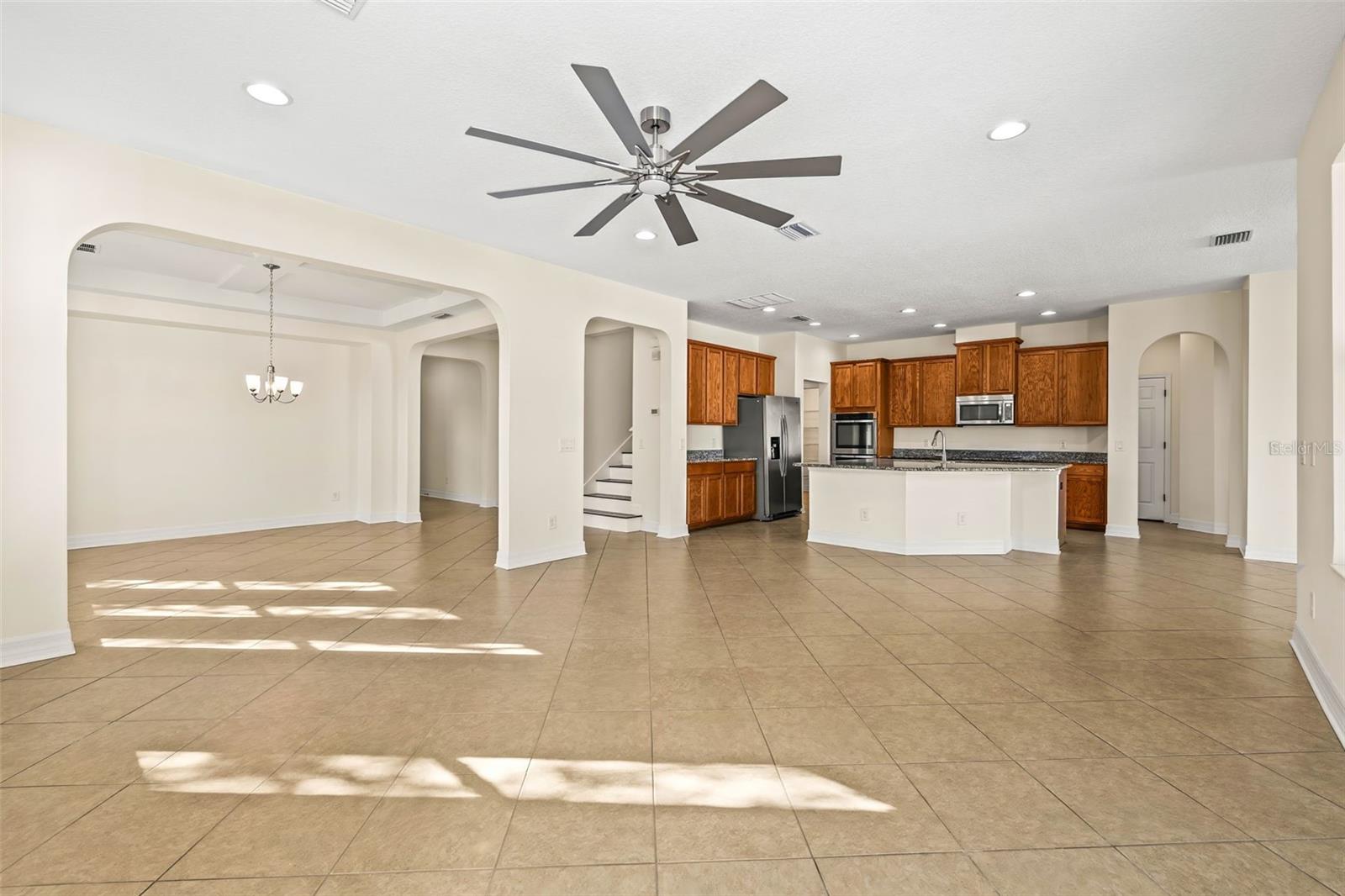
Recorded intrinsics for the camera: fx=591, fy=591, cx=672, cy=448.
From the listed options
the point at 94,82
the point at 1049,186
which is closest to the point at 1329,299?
the point at 1049,186

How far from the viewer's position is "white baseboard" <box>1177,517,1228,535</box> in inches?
304

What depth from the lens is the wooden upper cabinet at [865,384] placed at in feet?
32.2

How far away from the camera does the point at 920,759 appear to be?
90.0 inches

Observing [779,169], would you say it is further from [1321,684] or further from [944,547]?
[944,547]

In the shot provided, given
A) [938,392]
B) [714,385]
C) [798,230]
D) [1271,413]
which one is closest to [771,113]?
[798,230]

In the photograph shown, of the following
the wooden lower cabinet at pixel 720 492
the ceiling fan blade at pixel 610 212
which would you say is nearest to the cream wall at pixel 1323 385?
the ceiling fan blade at pixel 610 212

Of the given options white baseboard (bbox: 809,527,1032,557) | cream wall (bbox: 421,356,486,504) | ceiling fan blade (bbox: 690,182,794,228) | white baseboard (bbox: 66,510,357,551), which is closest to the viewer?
ceiling fan blade (bbox: 690,182,794,228)

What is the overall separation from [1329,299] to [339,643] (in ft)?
17.9

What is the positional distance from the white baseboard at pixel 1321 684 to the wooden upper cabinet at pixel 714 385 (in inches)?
234

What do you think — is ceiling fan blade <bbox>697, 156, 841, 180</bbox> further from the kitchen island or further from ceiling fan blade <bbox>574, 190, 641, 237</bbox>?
the kitchen island

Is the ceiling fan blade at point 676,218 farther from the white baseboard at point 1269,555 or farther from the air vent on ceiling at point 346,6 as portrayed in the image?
the white baseboard at point 1269,555

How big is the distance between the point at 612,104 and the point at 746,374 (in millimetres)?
6743

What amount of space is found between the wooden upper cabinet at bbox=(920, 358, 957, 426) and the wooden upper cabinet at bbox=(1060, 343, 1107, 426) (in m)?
1.42

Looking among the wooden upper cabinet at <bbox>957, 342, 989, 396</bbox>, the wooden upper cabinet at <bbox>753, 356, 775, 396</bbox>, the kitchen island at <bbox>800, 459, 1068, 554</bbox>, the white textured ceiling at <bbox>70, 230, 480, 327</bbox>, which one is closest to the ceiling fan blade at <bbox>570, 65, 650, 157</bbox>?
the white textured ceiling at <bbox>70, 230, 480, 327</bbox>
